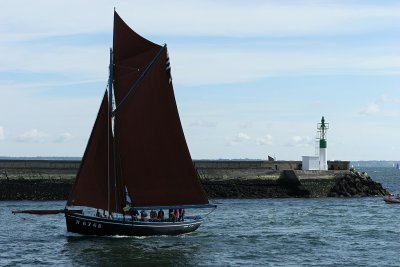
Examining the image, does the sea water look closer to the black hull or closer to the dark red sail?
the black hull

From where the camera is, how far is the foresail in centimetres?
5444

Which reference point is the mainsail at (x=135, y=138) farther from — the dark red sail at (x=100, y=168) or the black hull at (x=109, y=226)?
the black hull at (x=109, y=226)

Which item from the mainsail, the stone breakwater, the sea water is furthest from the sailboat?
the stone breakwater

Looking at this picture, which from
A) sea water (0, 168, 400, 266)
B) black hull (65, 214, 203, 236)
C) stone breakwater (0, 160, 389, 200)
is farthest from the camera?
stone breakwater (0, 160, 389, 200)

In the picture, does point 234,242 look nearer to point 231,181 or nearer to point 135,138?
point 135,138

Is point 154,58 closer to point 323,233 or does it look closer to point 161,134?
point 161,134

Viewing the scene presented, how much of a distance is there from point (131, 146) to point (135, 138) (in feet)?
2.00

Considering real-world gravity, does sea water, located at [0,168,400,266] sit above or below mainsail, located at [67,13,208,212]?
below

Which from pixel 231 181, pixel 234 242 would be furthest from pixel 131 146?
pixel 231 181

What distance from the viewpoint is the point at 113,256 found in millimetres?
47594

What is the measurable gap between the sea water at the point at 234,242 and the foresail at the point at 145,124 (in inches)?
158

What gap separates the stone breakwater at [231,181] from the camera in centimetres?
9138

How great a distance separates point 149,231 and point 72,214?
5.29 m

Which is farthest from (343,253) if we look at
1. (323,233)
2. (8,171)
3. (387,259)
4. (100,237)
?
(8,171)
